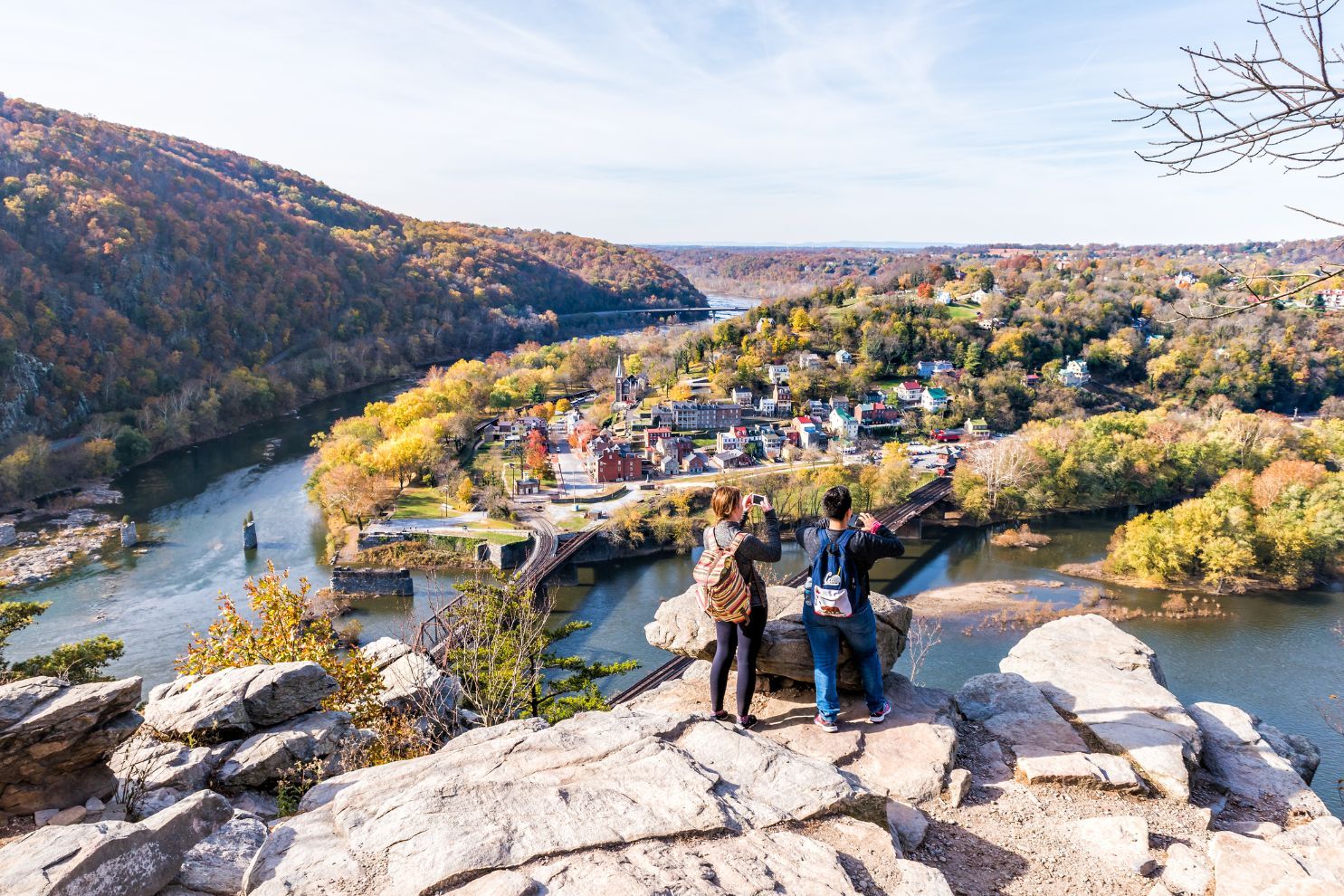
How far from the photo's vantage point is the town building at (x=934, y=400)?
36.9m

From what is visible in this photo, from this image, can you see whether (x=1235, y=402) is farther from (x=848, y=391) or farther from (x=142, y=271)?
(x=142, y=271)

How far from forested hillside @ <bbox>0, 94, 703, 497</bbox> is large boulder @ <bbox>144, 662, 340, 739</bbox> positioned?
26.6 metres

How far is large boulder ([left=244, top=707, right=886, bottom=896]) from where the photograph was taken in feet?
8.49

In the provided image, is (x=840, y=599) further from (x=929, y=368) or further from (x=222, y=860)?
(x=929, y=368)

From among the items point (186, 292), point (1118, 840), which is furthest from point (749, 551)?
point (186, 292)

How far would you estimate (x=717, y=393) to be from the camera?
38781mm

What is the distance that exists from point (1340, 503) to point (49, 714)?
89.4 ft

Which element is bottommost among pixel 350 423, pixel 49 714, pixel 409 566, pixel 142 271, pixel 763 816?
pixel 409 566

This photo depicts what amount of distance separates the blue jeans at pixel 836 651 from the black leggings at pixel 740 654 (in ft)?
0.92

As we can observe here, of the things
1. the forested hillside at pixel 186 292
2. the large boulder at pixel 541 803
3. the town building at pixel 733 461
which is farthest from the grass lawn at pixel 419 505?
the large boulder at pixel 541 803

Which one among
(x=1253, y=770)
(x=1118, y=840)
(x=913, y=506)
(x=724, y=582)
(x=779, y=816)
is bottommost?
(x=913, y=506)

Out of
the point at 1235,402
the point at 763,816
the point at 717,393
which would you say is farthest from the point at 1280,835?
the point at 1235,402

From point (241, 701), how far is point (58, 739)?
6.29ft

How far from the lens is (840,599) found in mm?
3820
